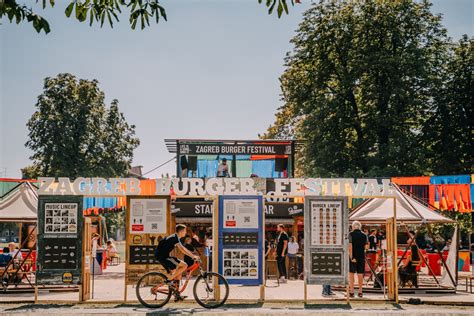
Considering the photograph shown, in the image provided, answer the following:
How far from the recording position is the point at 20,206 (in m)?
19.9

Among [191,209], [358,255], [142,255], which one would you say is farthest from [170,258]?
[191,209]

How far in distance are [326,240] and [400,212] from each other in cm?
512

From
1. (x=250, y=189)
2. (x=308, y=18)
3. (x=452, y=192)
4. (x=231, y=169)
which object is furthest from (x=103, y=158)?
(x=250, y=189)

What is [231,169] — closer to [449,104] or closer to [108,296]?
[108,296]

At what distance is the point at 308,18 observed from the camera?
42.0 metres

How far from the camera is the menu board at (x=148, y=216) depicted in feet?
50.8

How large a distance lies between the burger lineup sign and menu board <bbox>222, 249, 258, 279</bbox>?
1358mm

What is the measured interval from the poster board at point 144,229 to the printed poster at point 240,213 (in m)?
1.38

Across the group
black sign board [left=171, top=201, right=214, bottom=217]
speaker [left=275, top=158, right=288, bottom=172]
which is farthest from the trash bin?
black sign board [left=171, top=201, right=214, bottom=217]

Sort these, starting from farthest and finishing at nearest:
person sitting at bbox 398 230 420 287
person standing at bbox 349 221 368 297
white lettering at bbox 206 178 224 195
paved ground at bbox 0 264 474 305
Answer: person sitting at bbox 398 230 420 287 → person standing at bbox 349 221 368 297 → paved ground at bbox 0 264 474 305 → white lettering at bbox 206 178 224 195

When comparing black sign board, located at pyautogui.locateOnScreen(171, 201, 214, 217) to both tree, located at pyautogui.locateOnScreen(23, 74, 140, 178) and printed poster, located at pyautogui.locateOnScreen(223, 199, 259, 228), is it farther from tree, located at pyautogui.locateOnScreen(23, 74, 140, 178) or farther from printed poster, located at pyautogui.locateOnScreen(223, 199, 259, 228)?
tree, located at pyautogui.locateOnScreen(23, 74, 140, 178)

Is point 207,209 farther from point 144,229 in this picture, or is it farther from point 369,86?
point 369,86

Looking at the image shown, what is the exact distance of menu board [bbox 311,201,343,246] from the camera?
15.1 meters

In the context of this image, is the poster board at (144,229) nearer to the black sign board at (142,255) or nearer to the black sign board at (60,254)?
the black sign board at (142,255)
